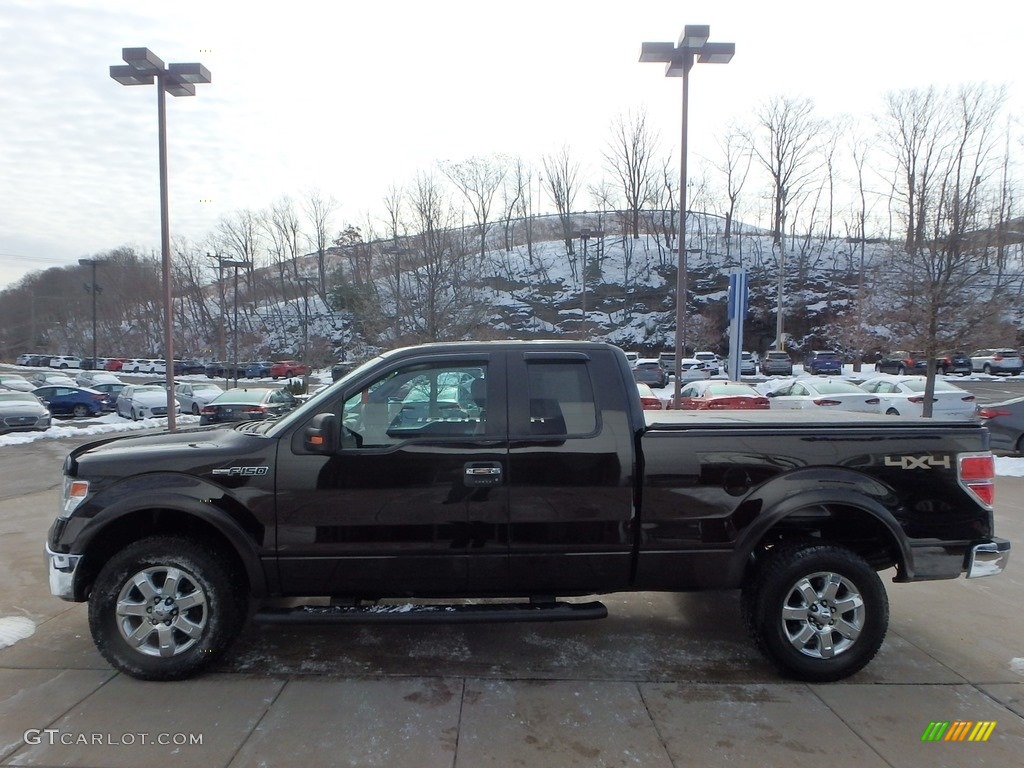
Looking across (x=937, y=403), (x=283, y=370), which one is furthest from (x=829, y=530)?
(x=283, y=370)

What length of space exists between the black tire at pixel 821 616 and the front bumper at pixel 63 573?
159 inches

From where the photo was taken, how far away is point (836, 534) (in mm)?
4367

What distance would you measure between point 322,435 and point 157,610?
1.43 metres

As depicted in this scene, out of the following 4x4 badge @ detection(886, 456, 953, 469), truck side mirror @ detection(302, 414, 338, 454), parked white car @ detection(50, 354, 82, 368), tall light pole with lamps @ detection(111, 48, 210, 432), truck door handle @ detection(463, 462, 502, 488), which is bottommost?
truck door handle @ detection(463, 462, 502, 488)

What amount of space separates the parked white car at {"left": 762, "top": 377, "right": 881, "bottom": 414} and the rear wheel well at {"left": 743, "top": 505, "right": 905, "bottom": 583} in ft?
43.2

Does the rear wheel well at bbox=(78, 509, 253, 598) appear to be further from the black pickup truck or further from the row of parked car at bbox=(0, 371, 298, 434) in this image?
the row of parked car at bbox=(0, 371, 298, 434)

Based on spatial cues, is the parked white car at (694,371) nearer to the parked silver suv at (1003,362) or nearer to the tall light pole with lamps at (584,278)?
the tall light pole with lamps at (584,278)

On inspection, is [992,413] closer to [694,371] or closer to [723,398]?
[723,398]

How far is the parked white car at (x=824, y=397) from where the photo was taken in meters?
18.8

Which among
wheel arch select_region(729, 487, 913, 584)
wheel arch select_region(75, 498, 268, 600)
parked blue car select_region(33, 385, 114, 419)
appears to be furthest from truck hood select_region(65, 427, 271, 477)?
parked blue car select_region(33, 385, 114, 419)

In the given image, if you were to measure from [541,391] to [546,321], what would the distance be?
58.5 m

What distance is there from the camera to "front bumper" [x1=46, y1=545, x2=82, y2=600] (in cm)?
386

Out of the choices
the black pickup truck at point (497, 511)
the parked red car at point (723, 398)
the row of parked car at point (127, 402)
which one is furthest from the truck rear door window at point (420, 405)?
the parked red car at point (723, 398)

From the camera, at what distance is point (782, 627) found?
3.93 meters
